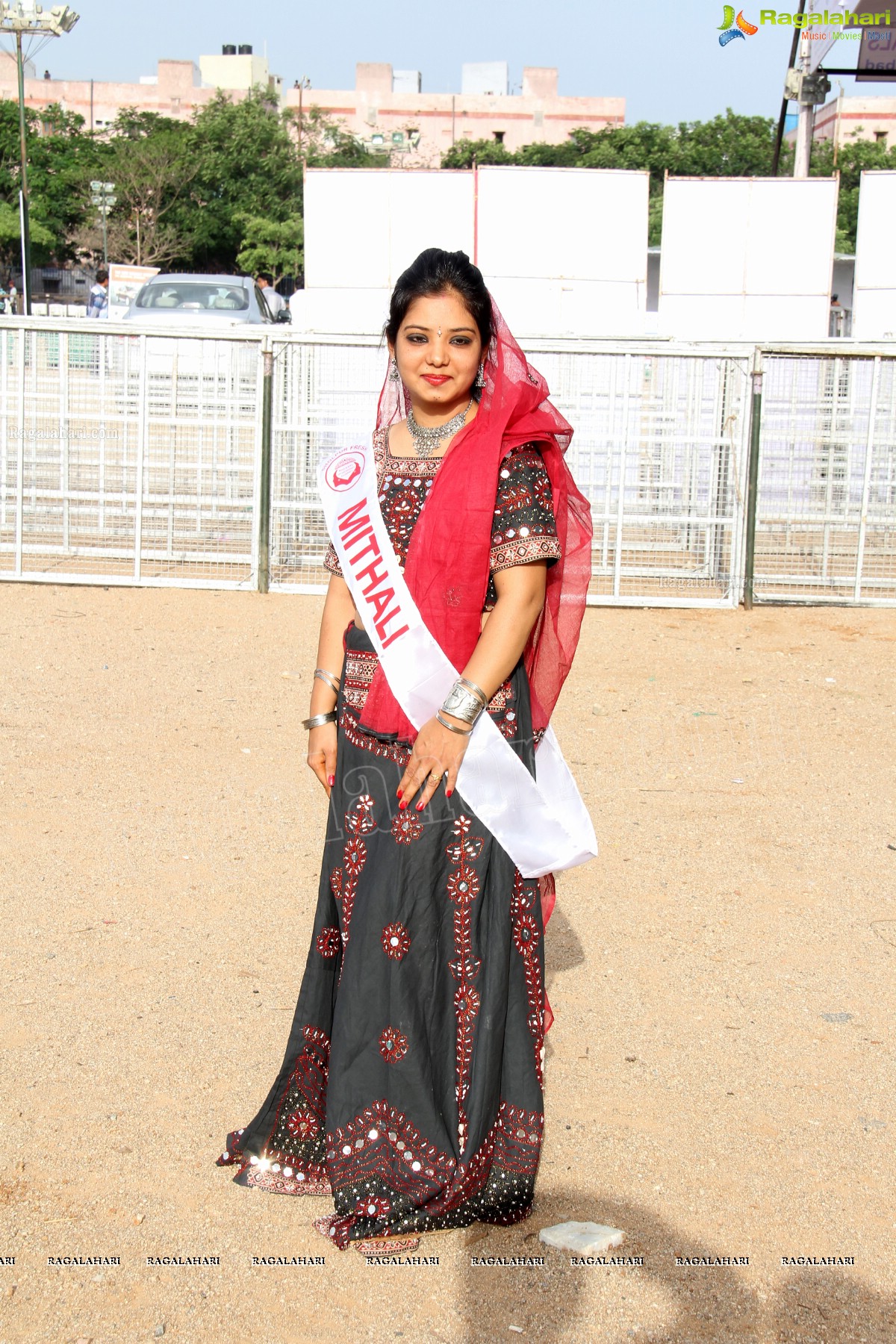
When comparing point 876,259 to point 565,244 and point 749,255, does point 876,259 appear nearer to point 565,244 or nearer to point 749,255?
point 749,255

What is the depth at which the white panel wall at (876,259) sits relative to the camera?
13047 mm

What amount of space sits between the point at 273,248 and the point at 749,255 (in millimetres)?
32714

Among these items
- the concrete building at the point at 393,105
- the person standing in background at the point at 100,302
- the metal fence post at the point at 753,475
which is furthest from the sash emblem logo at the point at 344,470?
the concrete building at the point at 393,105

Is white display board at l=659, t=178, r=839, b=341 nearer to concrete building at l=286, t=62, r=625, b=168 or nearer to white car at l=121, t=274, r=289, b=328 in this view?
white car at l=121, t=274, r=289, b=328

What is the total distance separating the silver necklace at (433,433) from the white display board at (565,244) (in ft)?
33.4

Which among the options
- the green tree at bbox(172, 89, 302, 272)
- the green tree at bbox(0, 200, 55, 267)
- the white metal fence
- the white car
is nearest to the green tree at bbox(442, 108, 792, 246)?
the green tree at bbox(172, 89, 302, 272)

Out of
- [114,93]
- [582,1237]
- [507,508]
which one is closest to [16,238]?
[114,93]

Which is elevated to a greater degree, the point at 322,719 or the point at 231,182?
the point at 231,182

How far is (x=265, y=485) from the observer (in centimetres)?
906

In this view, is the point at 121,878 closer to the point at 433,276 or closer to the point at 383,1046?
the point at 383,1046

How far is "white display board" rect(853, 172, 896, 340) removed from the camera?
42.8ft

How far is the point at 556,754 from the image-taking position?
104 inches

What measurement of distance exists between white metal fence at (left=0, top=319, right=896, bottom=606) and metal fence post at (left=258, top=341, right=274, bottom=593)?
16 mm

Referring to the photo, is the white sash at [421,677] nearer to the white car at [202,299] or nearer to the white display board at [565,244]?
the white display board at [565,244]
